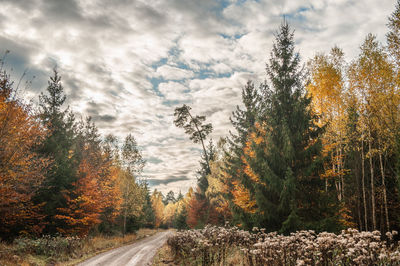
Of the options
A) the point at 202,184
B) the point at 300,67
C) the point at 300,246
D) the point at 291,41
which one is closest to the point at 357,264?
the point at 300,246

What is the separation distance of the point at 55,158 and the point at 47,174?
1633mm

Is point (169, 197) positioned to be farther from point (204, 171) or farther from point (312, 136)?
point (312, 136)

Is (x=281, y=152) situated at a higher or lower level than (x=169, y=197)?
higher

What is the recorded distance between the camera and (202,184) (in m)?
33.7

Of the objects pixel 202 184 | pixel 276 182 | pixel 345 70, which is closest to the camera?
pixel 276 182

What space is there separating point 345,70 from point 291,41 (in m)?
7.13

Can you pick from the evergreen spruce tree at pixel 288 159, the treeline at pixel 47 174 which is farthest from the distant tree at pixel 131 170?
the evergreen spruce tree at pixel 288 159

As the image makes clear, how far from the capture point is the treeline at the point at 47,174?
12039mm

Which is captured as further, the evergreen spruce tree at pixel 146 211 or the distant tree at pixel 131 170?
the evergreen spruce tree at pixel 146 211

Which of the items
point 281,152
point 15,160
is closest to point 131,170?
point 15,160

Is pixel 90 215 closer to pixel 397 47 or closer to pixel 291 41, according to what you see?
pixel 291 41

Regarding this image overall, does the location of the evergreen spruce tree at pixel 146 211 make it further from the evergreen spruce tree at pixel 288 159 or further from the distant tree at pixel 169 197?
the distant tree at pixel 169 197

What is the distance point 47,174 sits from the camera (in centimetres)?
1783

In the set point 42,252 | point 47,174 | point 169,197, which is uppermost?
point 47,174
